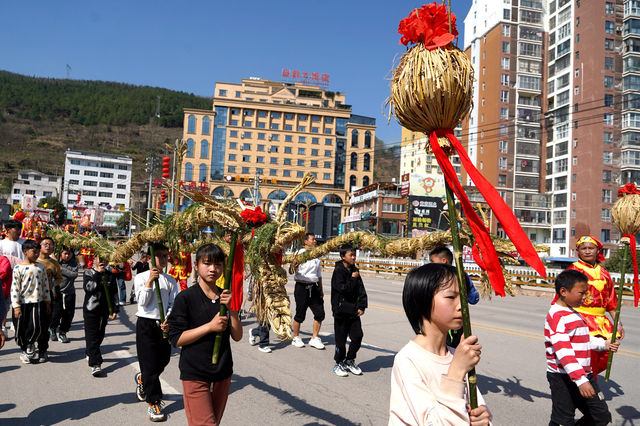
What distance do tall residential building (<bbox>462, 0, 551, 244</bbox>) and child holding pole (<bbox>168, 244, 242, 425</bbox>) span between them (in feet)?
187

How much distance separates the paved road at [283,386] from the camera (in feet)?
15.8

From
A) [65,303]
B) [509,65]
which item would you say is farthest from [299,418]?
[509,65]

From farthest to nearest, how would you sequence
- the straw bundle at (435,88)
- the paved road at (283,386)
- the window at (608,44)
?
the window at (608,44)
the paved road at (283,386)
the straw bundle at (435,88)

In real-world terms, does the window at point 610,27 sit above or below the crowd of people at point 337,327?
above

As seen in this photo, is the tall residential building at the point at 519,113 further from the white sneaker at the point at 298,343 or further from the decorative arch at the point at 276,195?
the white sneaker at the point at 298,343

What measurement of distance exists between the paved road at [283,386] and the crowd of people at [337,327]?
35 cm

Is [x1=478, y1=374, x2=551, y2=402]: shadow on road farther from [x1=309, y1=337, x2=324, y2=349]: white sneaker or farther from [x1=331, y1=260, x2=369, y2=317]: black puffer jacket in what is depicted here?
[x1=309, y1=337, x2=324, y2=349]: white sneaker

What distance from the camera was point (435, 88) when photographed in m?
2.02

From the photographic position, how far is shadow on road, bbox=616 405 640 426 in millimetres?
4879

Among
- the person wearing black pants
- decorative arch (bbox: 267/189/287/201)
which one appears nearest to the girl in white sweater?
the person wearing black pants

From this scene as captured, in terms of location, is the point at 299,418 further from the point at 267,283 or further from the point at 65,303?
the point at 65,303

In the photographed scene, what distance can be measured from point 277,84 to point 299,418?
333ft

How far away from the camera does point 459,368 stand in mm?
1804

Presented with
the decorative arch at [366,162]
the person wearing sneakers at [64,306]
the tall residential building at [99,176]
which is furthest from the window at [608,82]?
the tall residential building at [99,176]
